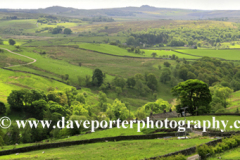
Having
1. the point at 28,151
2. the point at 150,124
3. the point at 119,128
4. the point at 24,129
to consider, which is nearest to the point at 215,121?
the point at 150,124

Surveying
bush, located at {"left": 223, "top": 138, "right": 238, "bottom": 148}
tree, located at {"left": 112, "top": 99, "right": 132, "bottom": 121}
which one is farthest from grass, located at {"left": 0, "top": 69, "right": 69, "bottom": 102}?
bush, located at {"left": 223, "top": 138, "right": 238, "bottom": 148}

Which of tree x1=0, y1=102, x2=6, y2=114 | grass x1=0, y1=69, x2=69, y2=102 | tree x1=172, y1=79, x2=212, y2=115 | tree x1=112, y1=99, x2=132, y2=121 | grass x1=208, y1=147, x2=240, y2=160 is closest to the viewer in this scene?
grass x1=208, y1=147, x2=240, y2=160

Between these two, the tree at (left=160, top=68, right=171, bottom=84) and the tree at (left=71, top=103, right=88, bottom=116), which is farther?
the tree at (left=160, top=68, right=171, bottom=84)

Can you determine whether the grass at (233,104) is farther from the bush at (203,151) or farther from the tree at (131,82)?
the tree at (131,82)

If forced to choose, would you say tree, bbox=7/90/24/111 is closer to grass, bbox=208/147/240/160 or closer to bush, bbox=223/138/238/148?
bush, bbox=223/138/238/148

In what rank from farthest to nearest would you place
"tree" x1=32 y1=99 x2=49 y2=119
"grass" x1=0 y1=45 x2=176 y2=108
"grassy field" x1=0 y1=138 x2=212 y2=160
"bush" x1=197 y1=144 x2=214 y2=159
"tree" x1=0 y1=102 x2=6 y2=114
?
"grass" x1=0 y1=45 x2=176 y2=108 < "tree" x1=32 y1=99 x2=49 y2=119 < "tree" x1=0 y1=102 x2=6 y2=114 < "grassy field" x1=0 y1=138 x2=212 y2=160 < "bush" x1=197 y1=144 x2=214 y2=159

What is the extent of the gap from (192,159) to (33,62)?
154905mm

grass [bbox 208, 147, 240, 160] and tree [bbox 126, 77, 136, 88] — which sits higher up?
grass [bbox 208, 147, 240, 160]

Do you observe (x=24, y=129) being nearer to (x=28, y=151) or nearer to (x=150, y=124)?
(x=28, y=151)

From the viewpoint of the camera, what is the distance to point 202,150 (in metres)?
31.7

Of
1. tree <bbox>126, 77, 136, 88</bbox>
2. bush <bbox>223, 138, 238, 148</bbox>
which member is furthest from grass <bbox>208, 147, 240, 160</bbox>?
tree <bbox>126, 77, 136, 88</bbox>

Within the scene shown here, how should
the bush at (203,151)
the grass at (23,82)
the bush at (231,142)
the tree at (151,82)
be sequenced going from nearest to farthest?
1. the bush at (203,151)
2. the bush at (231,142)
3. the grass at (23,82)
4. the tree at (151,82)

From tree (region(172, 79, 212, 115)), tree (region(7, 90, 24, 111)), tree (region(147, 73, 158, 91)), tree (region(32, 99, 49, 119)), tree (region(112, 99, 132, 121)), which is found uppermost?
tree (region(172, 79, 212, 115))

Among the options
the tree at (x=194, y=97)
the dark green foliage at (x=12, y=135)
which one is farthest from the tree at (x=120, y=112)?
the dark green foliage at (x=12, y=135)
